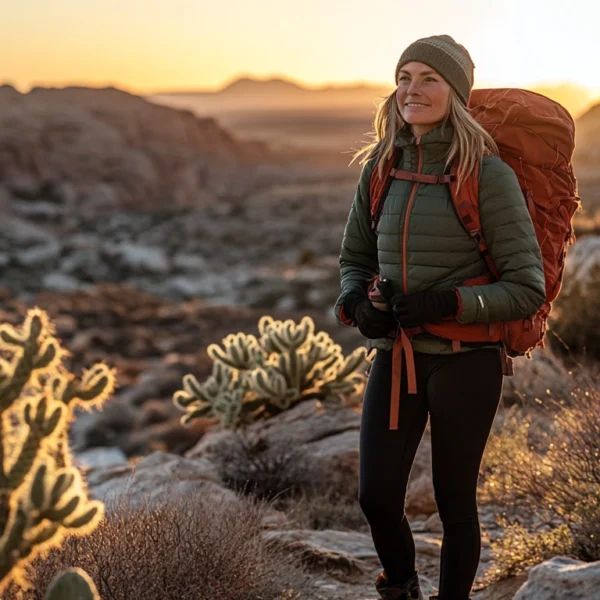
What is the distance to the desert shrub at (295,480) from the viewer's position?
18.5ft

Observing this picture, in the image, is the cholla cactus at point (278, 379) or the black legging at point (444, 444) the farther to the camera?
the cholla cactus at point (278, 379)

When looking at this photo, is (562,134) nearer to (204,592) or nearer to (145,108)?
(204,592)

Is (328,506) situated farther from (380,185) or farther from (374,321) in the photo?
(380,185)

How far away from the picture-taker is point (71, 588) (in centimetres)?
228

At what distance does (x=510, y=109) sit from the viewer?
3225 mm

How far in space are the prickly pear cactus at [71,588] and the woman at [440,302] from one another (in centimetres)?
112

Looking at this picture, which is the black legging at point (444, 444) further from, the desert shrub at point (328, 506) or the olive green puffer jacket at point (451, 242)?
the desert shrub at point (328, 506)

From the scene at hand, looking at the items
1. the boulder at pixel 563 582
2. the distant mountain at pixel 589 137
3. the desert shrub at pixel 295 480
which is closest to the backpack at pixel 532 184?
the boulder at pixel 563 582

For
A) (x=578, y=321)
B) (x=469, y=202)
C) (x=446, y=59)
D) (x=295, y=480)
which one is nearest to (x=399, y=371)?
(x=469, y=202)

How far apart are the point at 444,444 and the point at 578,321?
572 cm

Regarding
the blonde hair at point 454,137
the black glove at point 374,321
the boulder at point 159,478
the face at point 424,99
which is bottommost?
the boulder at point 159,478

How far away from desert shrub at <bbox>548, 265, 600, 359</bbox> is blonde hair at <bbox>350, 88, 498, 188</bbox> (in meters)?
5.19

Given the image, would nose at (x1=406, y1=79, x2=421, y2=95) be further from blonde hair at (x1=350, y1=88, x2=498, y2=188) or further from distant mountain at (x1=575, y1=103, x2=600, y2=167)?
distant mountain at (x1=575, y1=103, x2=600, y2=167)

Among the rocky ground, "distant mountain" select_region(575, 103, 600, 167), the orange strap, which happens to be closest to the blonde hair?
the orange strap
